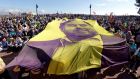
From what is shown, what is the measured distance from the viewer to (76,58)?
928cm

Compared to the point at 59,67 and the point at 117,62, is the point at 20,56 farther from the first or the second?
the point at 117,62

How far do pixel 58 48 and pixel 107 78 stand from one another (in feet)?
11.7

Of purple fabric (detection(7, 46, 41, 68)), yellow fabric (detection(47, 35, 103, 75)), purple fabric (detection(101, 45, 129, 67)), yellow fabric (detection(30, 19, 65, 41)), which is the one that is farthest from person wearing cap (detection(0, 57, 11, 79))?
purple fabric (detection(101, 45, 129, 67))

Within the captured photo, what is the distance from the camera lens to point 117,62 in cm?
983

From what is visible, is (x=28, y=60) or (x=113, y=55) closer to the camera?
(x=28, y=60)

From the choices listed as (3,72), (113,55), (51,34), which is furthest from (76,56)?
(3,72)

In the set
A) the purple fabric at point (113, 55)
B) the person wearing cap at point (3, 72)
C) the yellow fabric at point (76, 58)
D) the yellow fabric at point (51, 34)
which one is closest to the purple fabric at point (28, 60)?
the yellow fabric at point (76, 58)

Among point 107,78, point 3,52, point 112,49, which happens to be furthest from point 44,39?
point 3,52

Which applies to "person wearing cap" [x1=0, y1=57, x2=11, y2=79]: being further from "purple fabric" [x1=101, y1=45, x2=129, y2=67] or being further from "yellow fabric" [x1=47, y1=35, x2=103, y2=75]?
"purple fabric" [x1=101, y1=45, x2=129, y2=67]

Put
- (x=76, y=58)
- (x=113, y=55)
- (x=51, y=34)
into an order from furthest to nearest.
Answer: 1. (x=51, y=34)
2. (x=113, y=55)
3. (x=76, y=58)

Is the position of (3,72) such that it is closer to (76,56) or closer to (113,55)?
(76,56)

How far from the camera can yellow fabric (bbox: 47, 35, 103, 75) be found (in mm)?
9102

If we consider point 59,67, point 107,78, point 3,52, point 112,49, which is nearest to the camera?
point 59,67

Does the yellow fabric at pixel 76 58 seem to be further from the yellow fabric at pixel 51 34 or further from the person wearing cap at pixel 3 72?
the person wearing cap at pixel 3 72
